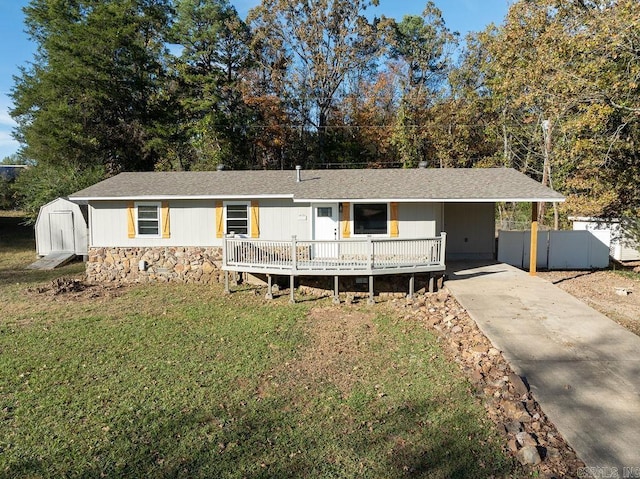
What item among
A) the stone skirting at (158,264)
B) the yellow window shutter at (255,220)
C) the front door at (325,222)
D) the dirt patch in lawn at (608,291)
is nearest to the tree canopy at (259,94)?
the dirt patch in lawn at (608,291)

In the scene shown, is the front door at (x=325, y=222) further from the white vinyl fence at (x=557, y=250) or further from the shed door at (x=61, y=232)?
the shed door at (x=61, y=232)

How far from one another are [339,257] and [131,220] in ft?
22.7

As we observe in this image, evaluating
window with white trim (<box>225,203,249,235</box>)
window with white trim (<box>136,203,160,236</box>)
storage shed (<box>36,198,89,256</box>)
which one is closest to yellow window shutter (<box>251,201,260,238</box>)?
window with white trim (<box>225,203,249,235</box>)

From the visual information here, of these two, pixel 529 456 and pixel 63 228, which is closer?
pixel 529 456

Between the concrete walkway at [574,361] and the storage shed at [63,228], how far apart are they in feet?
49.4

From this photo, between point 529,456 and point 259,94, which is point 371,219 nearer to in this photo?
point 529,456

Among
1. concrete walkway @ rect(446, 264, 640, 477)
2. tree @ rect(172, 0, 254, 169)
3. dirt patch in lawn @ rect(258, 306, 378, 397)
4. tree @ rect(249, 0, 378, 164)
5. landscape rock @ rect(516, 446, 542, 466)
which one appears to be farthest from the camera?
tree @ rect(249, 0, 378, 164)

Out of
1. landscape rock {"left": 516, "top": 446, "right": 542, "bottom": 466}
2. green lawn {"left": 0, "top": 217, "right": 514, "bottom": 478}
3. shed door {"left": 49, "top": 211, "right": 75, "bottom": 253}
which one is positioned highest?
shed door {"left": 49, "top": 211, "right": 75, "bottom": 253}

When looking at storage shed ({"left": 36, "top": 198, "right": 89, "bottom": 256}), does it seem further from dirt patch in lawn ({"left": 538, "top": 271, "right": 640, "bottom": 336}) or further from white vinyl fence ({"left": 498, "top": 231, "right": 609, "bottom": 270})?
dirt patch in lawn ({"left": 538, "top": 271, "right": 640, "bottom": 336})

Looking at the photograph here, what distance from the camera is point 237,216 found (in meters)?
13.0

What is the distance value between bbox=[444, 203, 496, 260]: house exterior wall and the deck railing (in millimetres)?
3835

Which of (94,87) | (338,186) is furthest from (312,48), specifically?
(338,186)

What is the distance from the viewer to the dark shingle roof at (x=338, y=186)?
37.4 feet

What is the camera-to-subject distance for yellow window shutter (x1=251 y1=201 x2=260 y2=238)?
12844 mm
